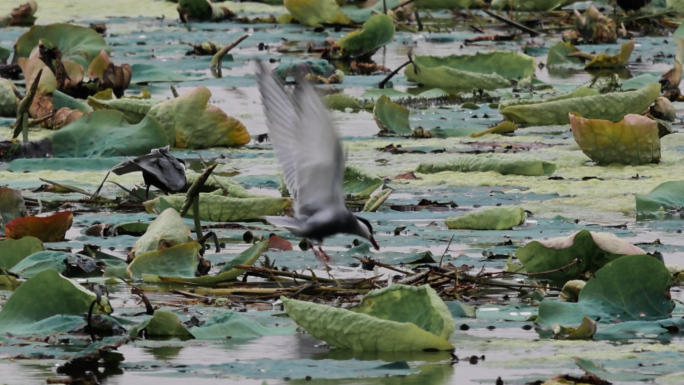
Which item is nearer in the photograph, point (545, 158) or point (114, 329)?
point (114, 329)

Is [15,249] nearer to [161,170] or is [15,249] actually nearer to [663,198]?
Result: [161,170]

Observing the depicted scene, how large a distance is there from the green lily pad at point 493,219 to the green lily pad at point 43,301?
191 centimetres

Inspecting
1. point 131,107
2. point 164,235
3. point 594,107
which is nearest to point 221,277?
point 164,235

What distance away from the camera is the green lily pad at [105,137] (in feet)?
24.1

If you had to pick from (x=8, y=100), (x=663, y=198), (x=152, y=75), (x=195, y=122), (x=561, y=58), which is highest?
(x=663, y=198)

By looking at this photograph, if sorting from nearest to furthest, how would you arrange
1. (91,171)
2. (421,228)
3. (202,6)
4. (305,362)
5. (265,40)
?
(305,362), (421,228), (91,171), (265,40), (202,6)

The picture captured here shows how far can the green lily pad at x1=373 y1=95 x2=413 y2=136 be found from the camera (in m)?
8.40

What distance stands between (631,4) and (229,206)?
10.6 meters

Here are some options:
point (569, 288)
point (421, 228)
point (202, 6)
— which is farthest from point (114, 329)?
point (202, 6)

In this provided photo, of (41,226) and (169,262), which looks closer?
(169,262)

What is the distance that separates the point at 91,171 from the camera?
7.07m

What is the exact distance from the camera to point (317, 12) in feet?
48.0

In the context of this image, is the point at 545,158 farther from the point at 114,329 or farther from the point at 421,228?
the point at 114,329

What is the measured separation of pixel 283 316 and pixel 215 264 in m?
0.82
